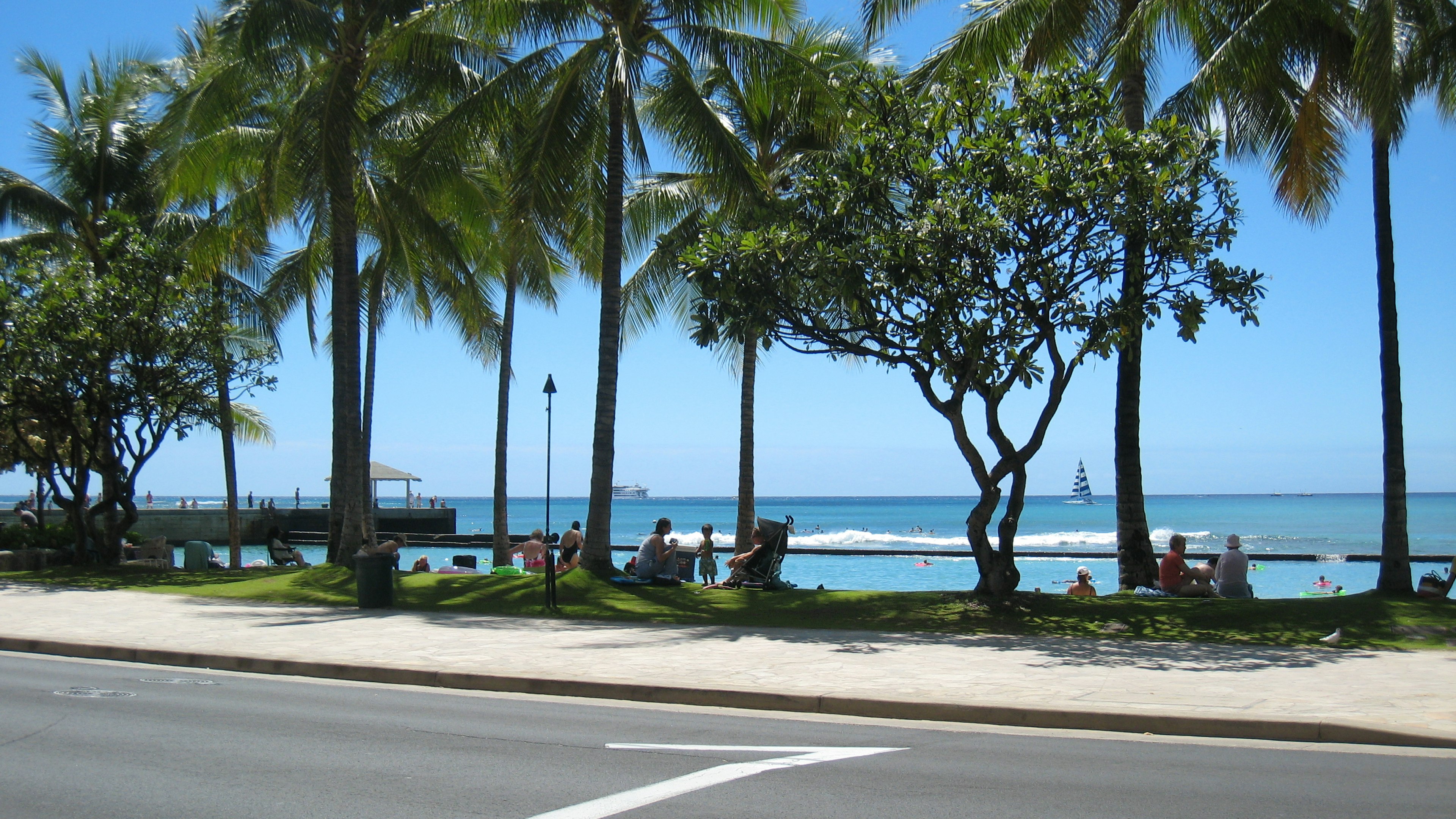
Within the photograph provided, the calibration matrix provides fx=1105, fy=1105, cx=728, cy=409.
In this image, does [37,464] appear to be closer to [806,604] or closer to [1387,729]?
[806,604]

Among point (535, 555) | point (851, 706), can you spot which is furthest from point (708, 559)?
point (851, 706)

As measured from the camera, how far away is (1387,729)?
7484 mm

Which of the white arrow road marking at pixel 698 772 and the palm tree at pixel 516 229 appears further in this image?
the palm tree at pixel 516 229

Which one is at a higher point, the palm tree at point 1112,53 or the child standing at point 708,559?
the palm tree at point 1112,53

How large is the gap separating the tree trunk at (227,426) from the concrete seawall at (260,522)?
82.8 feet

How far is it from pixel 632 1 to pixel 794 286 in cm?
641

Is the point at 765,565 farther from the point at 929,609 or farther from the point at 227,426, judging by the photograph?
the point at 227,426

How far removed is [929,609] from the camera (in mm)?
14578

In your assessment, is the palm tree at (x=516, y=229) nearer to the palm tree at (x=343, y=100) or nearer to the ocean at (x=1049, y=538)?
the palm tree at (x=343, y=100)

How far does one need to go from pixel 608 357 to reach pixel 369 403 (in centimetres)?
1082

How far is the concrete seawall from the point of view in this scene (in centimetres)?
5947

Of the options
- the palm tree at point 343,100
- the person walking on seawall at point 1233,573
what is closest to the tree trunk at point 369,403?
the palm tree at point 343,100

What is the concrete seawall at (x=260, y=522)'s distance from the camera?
195 feet

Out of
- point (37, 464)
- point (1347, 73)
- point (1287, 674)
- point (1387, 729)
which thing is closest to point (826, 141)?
point (1347, 73)
